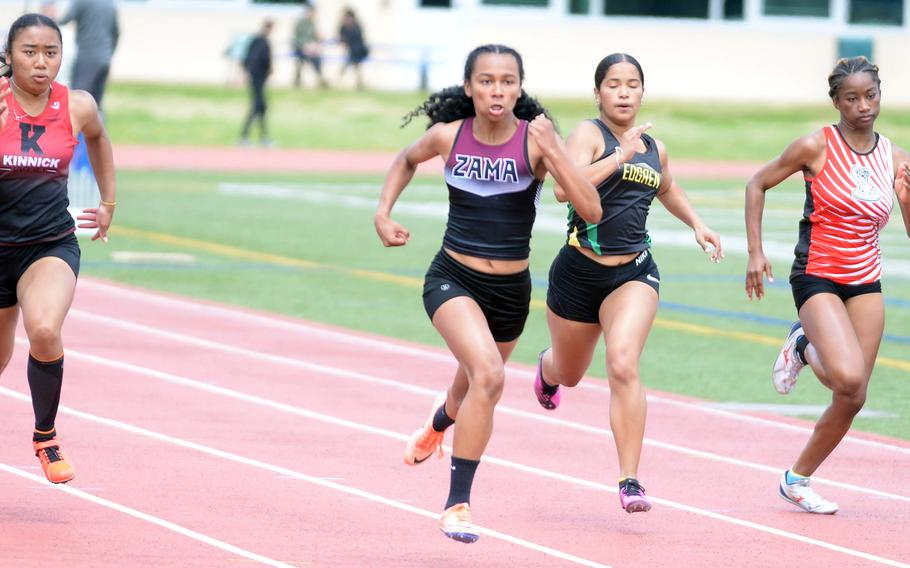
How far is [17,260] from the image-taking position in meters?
7.92

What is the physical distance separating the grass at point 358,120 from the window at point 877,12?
3455 millimetres

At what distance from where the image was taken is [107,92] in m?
39.5

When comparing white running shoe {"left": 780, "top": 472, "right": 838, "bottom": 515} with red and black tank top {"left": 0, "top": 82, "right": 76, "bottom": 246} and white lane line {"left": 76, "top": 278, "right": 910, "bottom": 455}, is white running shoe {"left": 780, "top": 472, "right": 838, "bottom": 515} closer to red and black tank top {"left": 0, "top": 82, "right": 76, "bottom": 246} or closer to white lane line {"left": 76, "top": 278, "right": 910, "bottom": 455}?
white lane line {"left": 76, "top": 278, "right": 910, "bottom": 455}

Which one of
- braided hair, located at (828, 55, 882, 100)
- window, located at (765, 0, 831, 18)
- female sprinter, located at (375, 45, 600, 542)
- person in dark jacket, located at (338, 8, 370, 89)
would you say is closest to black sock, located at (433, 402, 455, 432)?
female sprinter, located at (375, 45, 600, 542)

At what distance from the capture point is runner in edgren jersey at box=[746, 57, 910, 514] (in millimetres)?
8250

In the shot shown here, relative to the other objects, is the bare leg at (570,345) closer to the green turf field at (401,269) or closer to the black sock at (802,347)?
the black sock at (802,347)

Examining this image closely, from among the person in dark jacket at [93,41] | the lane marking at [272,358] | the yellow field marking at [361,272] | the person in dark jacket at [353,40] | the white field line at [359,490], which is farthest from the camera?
the person in dark jacket at [353,40]

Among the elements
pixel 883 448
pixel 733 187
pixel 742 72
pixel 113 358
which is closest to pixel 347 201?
pixel 733 187

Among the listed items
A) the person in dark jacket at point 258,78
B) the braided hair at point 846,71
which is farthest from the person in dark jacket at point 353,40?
the braided hair at point 846,71

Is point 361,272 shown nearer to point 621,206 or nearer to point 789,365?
point 789,365

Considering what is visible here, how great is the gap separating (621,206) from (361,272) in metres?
9.86

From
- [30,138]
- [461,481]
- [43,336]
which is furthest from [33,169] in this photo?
[461,481]

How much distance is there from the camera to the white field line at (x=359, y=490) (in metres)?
7.57

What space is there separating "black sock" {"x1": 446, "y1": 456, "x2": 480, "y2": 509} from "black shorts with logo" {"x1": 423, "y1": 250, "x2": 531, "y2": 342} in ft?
2.49
